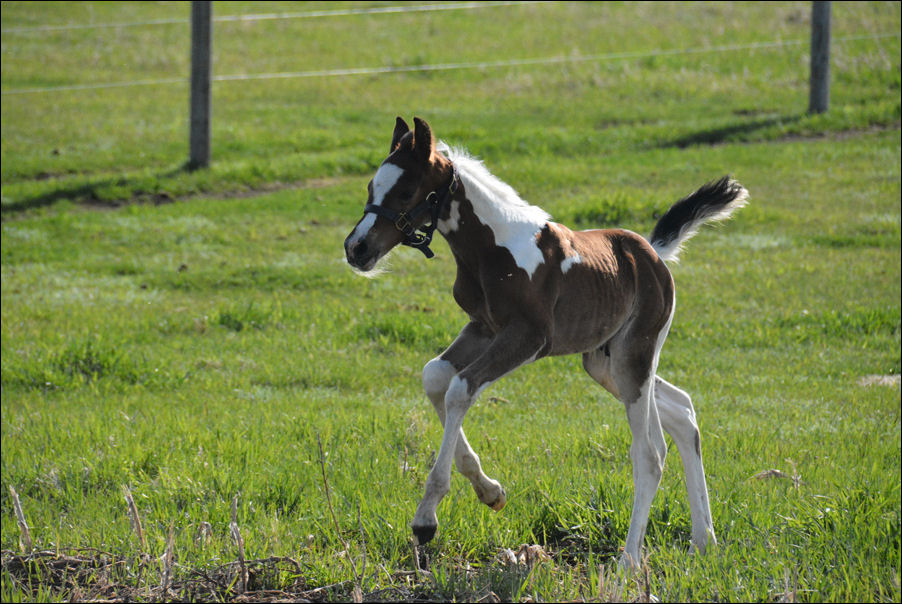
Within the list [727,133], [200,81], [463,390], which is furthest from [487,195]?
[727,133]

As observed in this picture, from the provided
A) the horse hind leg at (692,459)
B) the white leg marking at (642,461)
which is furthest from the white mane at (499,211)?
the horse hind leg at (692,459)

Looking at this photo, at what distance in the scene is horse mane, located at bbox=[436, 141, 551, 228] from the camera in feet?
12.5

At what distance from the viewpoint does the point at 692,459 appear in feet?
14.6

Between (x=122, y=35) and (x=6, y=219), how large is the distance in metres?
17.3

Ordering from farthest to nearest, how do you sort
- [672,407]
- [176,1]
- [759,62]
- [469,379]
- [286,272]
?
[176,1] → [759,62] → [286,272] → [672,407] → [469,379]

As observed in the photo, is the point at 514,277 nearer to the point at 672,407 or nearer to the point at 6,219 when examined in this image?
the point at 672,407

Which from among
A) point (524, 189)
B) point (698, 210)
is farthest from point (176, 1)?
point (698, 210)

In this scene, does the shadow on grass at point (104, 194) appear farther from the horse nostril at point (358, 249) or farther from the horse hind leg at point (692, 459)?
the horse nostril at point (358, 249)

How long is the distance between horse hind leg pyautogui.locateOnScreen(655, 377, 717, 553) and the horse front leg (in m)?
1.02

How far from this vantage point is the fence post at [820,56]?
773 inches

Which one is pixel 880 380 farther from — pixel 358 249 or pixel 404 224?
pixel 358 249

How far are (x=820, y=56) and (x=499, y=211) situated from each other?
17.9m

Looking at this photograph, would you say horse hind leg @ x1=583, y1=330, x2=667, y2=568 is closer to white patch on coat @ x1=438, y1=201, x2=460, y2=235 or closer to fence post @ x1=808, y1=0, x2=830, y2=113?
white patch on coat @ x1=438, y1=201, x2=460, y2=235

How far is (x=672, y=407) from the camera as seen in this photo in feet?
14.7
